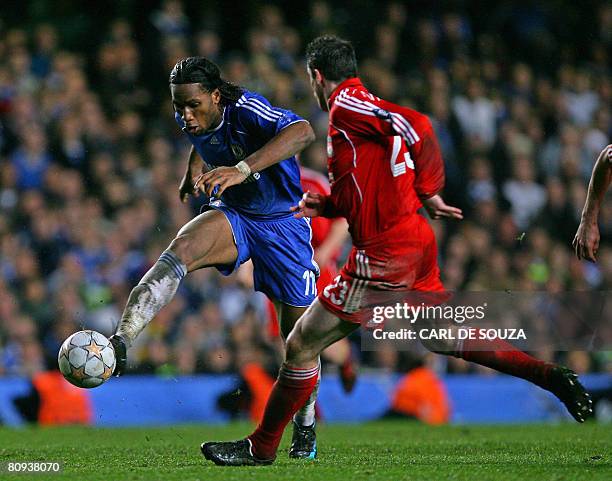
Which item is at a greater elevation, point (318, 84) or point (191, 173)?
point (318, 84)

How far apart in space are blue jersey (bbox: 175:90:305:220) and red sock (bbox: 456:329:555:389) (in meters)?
1.52

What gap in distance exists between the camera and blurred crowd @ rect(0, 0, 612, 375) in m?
11.2

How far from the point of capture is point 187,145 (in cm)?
1277

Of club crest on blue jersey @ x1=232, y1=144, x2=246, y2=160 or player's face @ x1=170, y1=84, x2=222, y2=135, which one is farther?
club crest on blue jersey @ x1=232, y1=144, x2=246, y2=160

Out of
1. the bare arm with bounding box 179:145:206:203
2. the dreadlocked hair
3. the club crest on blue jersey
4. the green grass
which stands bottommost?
the green grass

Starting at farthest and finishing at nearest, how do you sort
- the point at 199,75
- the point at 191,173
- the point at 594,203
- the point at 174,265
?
the point at 191,173 → the point at 199,75 → the point at 174,265 → the point at 594,203

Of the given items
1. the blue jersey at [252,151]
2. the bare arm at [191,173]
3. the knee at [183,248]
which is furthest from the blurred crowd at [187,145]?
the knee at [183,248]

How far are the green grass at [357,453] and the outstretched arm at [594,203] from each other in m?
1.08

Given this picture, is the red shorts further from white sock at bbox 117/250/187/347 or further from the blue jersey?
the blue jersey

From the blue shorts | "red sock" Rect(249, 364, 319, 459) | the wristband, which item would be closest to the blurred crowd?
the blue shorts

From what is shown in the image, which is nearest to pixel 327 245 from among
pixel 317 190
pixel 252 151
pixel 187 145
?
pixel 317 190

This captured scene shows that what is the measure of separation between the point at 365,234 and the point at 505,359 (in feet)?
3.18

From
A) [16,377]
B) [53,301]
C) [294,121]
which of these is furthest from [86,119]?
[294,121]

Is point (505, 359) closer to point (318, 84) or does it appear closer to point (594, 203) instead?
point (594, 203)
